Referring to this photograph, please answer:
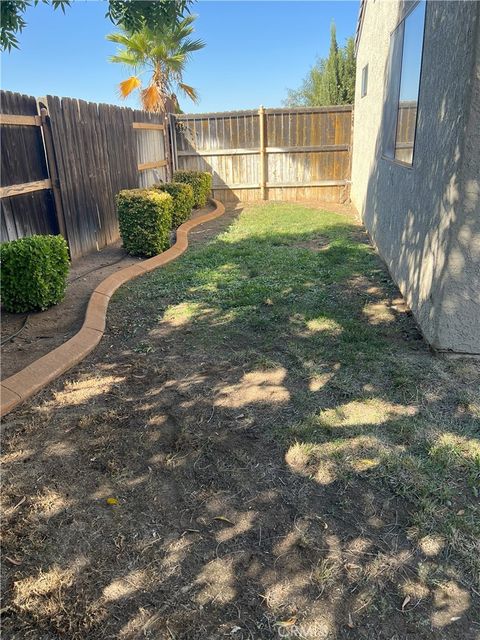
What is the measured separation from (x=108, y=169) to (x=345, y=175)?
667cm

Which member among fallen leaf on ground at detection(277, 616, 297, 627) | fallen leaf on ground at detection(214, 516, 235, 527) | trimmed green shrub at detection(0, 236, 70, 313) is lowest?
fallen leaf on ground at detection(277, 616, 297, 627)

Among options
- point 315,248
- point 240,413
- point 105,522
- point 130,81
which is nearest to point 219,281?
point 315,248

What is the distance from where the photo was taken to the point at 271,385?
3.41m

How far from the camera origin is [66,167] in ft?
21.1

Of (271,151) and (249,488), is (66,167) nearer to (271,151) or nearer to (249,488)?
(249,488)

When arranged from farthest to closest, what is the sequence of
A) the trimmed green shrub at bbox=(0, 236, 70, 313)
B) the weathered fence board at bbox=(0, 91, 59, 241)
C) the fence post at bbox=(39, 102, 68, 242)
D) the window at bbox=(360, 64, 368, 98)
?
the window at bbox=(360, 64, 368, 98) < the fence post at bbox=(39, 102, 68, 242) < the weathered fence board at bbox=(0, 91, 59, 241) < the trimmed green shrub at bbox=(0, 236, 70, 313)

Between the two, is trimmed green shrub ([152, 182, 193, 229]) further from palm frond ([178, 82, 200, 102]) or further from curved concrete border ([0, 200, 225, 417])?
palm frond ([178, 82, 200, 102])

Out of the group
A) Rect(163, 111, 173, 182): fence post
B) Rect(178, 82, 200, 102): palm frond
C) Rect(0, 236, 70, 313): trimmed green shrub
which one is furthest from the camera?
Rect(178, 82, 200, 102): palm frond

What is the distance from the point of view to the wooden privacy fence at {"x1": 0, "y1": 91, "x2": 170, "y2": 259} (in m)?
5.45

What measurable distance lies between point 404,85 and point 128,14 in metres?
3.65

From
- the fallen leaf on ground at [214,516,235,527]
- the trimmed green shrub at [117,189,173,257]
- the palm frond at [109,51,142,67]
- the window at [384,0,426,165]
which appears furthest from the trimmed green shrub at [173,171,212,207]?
the fallen leaf on ground at [214,516,235,527]

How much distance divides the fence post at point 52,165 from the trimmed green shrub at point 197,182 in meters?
4.89

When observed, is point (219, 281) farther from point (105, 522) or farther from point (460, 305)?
point (105, 522)

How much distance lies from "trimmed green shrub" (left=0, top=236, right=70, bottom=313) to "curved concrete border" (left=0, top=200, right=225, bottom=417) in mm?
451
